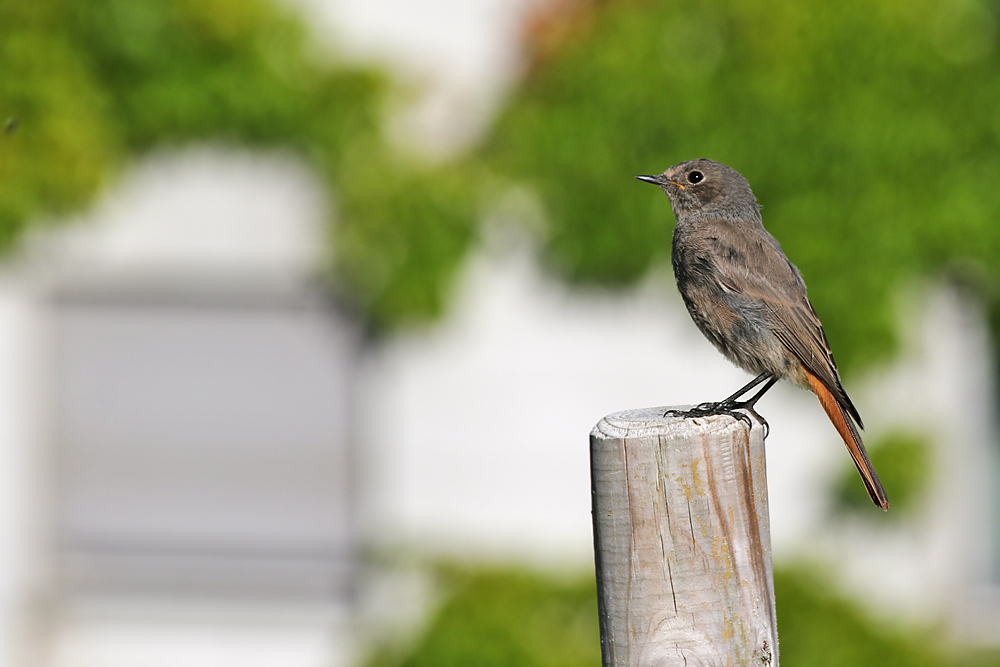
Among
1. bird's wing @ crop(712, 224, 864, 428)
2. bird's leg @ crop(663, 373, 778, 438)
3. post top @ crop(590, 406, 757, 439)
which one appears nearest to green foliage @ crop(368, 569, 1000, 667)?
bird's leg @ crop(663, 373, 778, 438)

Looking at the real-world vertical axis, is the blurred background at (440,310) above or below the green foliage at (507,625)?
above

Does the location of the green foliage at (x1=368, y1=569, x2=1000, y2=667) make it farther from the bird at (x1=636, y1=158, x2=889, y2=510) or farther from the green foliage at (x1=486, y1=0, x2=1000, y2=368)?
the bird at (x1=636, y1=158, x2=889, y2=510)

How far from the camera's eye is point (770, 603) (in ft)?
10.1

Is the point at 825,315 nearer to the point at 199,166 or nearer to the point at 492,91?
the point at 492,91

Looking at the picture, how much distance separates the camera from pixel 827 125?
855 cm

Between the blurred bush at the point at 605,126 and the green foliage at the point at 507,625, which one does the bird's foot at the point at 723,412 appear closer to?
the blurred bush at the point at 605,126

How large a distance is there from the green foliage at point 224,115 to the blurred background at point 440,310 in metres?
0.02

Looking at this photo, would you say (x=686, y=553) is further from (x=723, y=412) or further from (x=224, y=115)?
(x=224, y=115)

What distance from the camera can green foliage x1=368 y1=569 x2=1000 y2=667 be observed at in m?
8.76

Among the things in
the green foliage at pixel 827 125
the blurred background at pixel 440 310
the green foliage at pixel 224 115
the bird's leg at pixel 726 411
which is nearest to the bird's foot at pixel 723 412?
the bird's leg at pixel 726 411

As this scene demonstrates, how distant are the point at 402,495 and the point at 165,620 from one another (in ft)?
6.90

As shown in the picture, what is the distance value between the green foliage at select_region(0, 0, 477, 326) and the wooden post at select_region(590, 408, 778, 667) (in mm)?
5820

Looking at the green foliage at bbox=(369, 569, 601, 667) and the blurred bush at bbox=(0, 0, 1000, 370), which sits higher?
the blurred bush at bbox=(0, 0, 1000, 370)

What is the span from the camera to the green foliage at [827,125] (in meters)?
8.53
